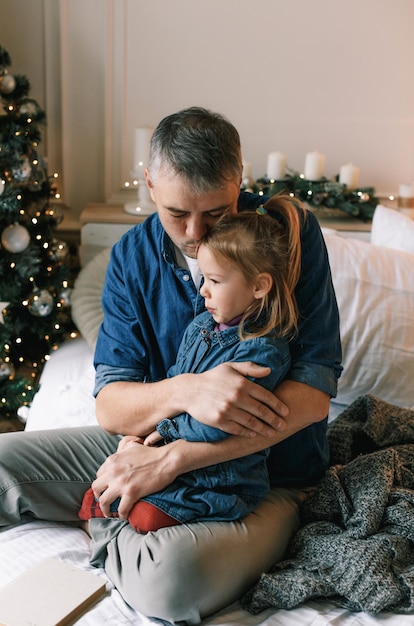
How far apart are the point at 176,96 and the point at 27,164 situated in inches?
29.2

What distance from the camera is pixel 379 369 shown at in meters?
2.23

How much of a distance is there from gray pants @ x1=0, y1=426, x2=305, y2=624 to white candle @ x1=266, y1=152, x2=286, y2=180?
1.51 m

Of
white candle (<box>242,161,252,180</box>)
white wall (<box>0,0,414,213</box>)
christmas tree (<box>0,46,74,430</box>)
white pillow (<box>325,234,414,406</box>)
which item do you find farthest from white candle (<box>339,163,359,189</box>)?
christmas tree (<box>0,46,74,430</box>)

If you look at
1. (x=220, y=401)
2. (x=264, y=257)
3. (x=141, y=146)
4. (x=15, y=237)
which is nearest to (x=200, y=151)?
(x=264, y=257)

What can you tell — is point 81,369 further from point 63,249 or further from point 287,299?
point 287,299

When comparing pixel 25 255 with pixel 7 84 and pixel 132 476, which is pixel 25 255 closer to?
pixel 7 84

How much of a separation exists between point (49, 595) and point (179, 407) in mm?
431

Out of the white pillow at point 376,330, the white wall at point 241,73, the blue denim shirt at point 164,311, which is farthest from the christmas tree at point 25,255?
the white pillow at point 376,330

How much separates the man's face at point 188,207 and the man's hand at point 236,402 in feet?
0.92

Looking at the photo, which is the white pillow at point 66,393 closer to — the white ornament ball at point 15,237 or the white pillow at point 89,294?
the white pillow at point 89,294

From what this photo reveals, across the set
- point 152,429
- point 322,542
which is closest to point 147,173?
point 152,429

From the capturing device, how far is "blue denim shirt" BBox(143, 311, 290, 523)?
1.59 meters

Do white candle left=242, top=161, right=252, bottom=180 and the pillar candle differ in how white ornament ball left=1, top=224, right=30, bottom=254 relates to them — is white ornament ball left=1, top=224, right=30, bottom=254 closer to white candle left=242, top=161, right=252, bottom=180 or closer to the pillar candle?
white candle left=242, top=161, right=252, bottom=180

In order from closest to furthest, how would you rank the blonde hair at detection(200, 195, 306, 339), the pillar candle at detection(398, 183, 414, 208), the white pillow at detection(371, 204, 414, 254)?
1. the blonde hair at detection(200, 195, 306, 339)
2. the white pillow at detection(371, 204, 414, 254)
3. the pillar candle at detection(398, 183, 414, 208)
